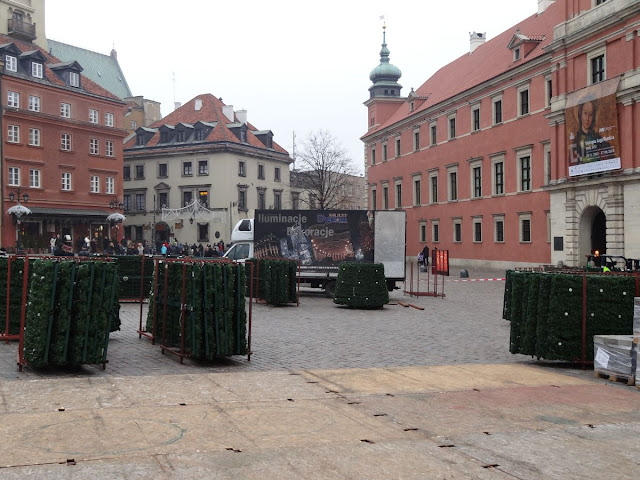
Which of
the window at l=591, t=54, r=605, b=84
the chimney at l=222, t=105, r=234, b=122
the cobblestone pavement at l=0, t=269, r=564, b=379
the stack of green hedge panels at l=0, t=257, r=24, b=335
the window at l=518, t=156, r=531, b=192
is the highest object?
the chimney at l=222, t=105, r=234, b=122

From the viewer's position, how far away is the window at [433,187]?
58.9 meters

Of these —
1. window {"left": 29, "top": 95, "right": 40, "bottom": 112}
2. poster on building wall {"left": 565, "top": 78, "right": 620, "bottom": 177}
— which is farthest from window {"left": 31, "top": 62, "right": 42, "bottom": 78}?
poster on building wall {"left": 565, "top": 78, "right": 620, "bottom": 177}

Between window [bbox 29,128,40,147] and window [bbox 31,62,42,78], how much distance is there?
14.3 feet

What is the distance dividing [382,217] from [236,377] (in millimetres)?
16944

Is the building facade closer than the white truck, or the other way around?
the white truck

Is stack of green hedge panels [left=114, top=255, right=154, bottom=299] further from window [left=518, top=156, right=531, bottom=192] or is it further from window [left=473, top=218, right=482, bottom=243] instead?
window [left=473, top=218, right=482, bottom=243]

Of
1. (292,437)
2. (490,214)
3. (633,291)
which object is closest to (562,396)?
(633,291)

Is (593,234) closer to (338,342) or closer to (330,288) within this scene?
(330,288)

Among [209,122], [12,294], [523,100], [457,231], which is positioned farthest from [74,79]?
[12,294]

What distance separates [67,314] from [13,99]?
46.4 metres

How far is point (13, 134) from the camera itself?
168 feet

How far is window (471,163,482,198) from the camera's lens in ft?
172

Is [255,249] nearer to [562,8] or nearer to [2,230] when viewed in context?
[562,8]

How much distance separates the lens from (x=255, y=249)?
27.5 meters
